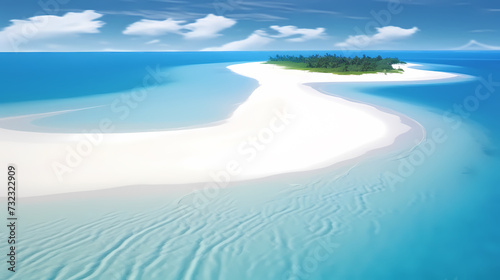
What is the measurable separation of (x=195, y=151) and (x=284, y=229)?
7.16 m

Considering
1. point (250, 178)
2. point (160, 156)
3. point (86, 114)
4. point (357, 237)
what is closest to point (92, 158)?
point (160, 156)

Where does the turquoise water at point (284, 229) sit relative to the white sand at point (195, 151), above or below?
below

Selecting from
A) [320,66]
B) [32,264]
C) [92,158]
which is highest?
[320,66]

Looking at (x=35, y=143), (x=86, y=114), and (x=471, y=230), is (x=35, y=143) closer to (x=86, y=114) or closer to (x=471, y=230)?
(x=86, y=114)

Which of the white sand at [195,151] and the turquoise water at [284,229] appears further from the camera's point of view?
the white sand at [195,151]

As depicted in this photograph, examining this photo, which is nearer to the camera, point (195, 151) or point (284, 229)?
point (284, 229)

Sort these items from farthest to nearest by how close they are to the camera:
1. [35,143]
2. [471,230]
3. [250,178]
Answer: [35,143]
[250,178]
[471,230]

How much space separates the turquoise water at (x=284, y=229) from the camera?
7883mm

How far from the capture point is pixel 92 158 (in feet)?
47.4

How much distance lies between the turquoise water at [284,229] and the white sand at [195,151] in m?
1.00

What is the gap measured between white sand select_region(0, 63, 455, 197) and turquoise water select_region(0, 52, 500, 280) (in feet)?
3.29

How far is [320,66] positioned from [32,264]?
229 feet

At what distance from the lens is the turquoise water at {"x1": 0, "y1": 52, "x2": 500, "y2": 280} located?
7883mm

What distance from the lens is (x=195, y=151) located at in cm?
1532
